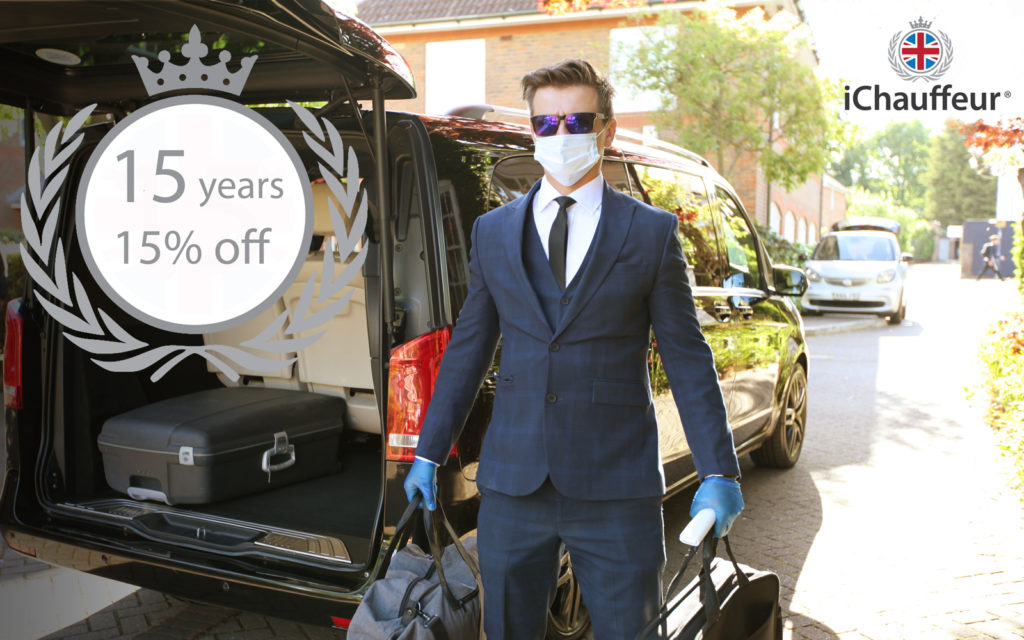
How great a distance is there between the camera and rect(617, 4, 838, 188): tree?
1764 centimetres

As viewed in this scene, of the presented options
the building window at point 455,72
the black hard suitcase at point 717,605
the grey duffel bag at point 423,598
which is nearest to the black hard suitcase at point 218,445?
the grey duffel bag at point 423,598

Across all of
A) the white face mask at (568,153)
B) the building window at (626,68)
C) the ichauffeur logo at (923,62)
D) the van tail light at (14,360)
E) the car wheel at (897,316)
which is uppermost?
the building window at (626,68)

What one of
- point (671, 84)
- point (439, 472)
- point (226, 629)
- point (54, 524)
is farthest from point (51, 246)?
point (671, 84)

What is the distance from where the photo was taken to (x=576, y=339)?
2299mm

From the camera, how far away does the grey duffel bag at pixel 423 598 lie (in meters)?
2.29

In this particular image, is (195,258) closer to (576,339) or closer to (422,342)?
(422,342)

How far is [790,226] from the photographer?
33.8m

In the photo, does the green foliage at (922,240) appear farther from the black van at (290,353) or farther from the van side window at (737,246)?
the black van at (290,353)

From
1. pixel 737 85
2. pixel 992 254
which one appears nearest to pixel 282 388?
pixel 737 85

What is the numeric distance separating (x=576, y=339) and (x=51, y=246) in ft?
8.50

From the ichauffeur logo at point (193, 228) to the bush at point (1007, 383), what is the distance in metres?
4.65

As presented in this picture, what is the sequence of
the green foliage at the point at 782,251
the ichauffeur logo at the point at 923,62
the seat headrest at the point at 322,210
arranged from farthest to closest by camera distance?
the green foliage at the point at 782,251 → the ichauffeur logo at the point at 923,62 → the seat headrest at the point at 322,210

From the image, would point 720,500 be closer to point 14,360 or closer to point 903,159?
point 14,360

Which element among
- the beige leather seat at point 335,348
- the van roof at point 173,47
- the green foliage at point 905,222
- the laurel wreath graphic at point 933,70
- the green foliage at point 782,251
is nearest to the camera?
the van roof at point 173,47
